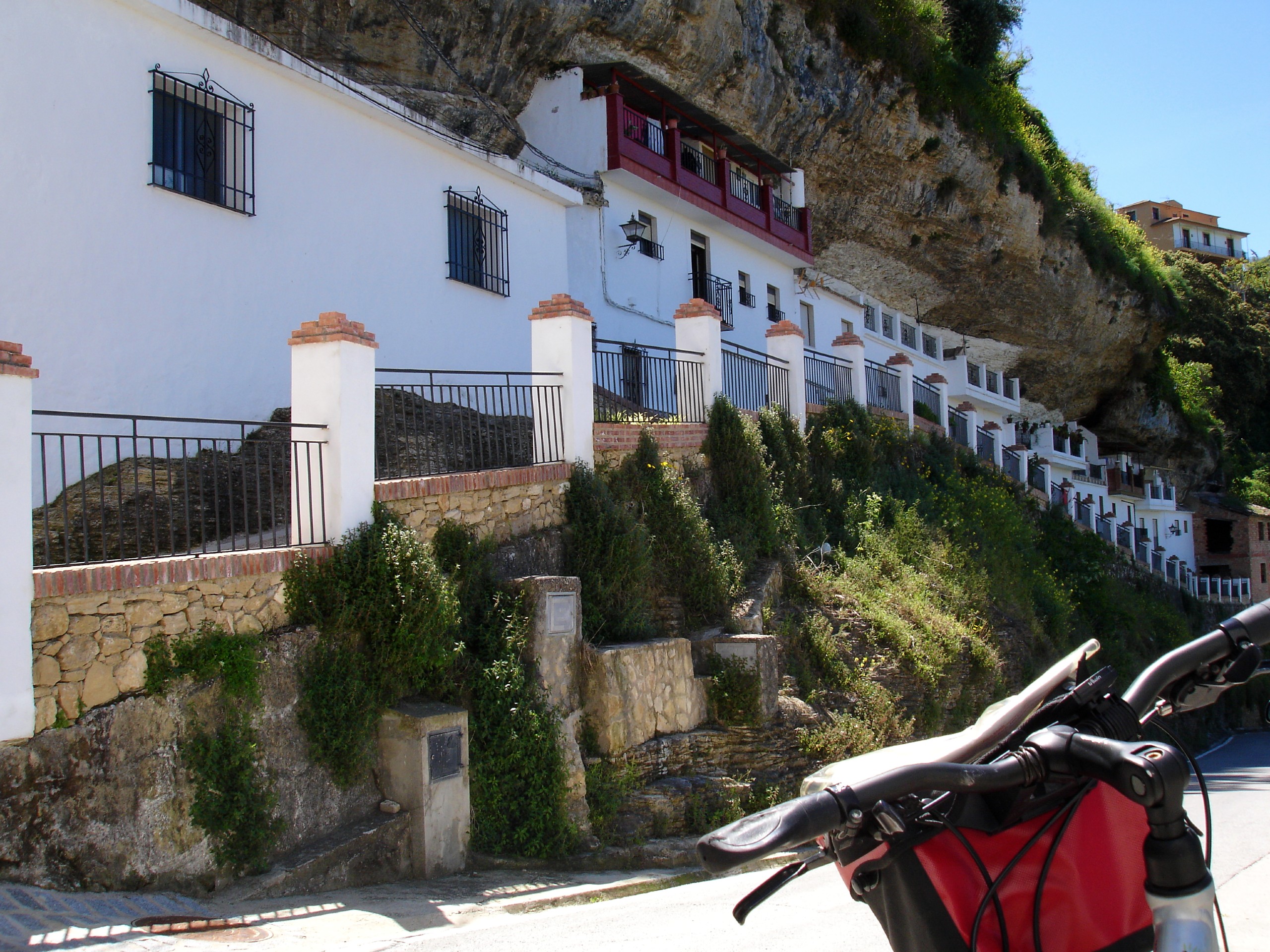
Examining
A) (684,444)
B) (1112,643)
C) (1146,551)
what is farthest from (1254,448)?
(684,444)

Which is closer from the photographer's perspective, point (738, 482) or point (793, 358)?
point (738, 482)

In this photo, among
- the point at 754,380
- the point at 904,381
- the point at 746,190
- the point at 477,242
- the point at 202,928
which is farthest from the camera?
the point at 746,190

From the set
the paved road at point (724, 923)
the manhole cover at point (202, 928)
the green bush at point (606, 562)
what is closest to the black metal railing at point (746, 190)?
the green bush at point (606, 562)

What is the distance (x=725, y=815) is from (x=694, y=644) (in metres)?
1.74

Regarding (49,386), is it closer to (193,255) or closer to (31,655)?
(193,255)

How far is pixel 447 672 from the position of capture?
801cm

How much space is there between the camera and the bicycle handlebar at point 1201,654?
5.32ft

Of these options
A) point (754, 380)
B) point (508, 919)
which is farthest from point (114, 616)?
point (754, 380)

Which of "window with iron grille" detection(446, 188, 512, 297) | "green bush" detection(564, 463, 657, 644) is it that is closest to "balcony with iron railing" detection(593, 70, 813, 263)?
"window with iron grille" detection(446, 188, 512, 297)

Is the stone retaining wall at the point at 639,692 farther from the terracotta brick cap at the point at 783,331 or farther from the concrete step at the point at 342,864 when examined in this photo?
the terracotta brick cap at the point at 783,331

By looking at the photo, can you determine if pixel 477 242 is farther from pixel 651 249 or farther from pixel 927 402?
pixel 927 402

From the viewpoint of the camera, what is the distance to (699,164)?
Result: 2098cm

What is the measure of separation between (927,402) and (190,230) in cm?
1737

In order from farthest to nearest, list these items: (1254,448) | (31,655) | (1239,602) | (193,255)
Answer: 1. (1254,448)
2. (1239,602)
3. (193,255)
4. (31,655)
